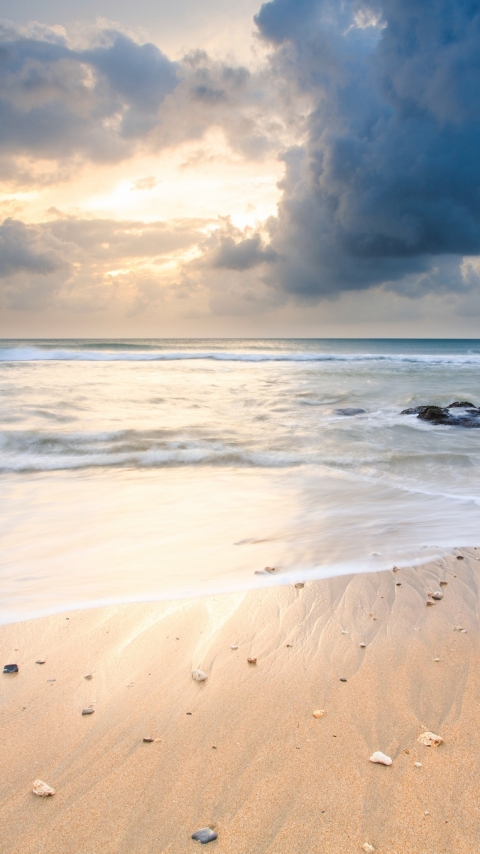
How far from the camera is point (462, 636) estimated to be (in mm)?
2395

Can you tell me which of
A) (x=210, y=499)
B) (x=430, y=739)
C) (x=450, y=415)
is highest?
(x=450, y=415)

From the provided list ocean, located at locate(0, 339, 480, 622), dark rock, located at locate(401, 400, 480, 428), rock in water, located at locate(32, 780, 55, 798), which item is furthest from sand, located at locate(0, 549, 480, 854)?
dark rock, located at locate(401, 400, 480, 428)

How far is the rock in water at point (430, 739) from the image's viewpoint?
1709 millimetres

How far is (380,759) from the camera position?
1629 mm

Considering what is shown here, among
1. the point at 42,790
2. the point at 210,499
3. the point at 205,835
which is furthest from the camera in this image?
the point at 210,499

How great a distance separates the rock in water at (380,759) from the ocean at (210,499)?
4.74 feet

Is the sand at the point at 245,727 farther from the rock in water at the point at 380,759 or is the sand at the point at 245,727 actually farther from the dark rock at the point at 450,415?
the dark rock at the point at 450,415

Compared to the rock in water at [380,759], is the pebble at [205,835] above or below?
below

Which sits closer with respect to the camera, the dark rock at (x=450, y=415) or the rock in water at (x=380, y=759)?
the rock in water at (x=380, y=759)

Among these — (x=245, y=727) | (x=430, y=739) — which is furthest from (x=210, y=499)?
(x=430, y=739)

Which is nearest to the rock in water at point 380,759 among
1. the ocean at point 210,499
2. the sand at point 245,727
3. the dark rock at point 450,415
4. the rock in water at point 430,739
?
the sand at point 245,727

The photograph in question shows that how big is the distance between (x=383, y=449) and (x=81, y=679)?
6728 millimetres

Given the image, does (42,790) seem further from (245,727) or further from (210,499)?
(210,499)

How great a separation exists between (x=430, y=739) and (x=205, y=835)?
864mm
